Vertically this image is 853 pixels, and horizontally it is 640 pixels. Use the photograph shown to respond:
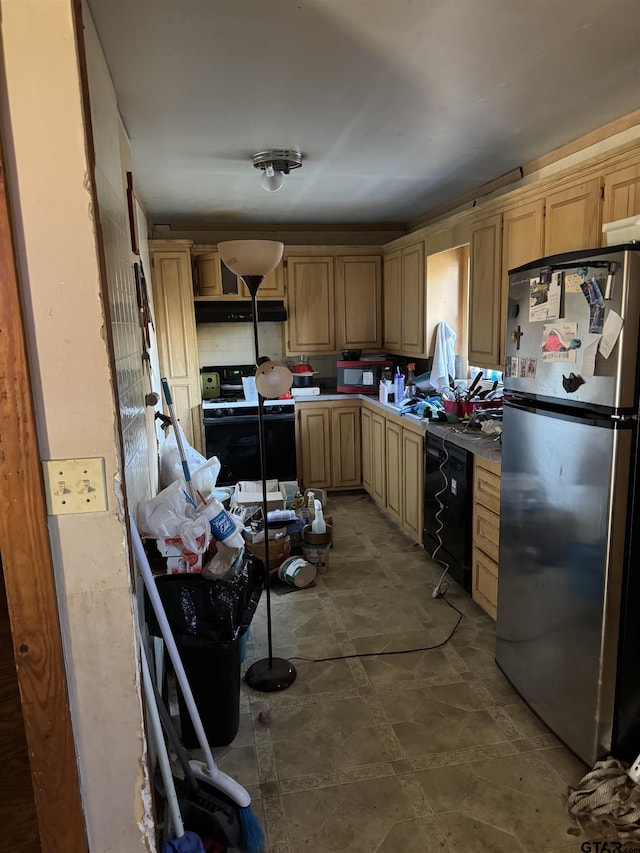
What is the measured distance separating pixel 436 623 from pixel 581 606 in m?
1.11

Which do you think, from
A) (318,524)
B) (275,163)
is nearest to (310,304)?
(275,163)

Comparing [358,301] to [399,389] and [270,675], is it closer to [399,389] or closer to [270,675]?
[399,389]

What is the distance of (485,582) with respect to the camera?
2.85 metres

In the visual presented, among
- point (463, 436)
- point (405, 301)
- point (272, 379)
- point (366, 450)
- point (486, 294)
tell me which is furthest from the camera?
point (366, 450)

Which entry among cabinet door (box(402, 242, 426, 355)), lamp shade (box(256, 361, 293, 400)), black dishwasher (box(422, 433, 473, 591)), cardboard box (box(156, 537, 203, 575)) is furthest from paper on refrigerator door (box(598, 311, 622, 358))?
cabinet door (box(402, 242, 426, 355))

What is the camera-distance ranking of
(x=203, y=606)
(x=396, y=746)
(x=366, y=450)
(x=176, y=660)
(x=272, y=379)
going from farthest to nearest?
1. (x=366, y=450)
2. (x=272, y=379)
3. (x=396, y=746)
4. (x=203, y=606)
5. (x=176, y=660)

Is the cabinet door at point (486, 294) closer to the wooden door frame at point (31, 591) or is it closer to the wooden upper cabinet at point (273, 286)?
the wooden upper cabinet at point (273, 286)

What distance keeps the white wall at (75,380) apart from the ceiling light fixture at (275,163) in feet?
6.30

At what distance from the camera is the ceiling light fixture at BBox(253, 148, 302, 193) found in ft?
9.57


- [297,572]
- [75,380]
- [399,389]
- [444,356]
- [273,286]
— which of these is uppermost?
[273,286]

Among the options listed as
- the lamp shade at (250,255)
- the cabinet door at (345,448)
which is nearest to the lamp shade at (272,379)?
the lamp shade at (250,255)

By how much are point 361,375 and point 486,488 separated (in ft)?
7.43

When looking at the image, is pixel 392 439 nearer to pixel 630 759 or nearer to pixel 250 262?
pixel 250 262

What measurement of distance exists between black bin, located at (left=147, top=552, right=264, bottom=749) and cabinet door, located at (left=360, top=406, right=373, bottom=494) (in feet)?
9.01
